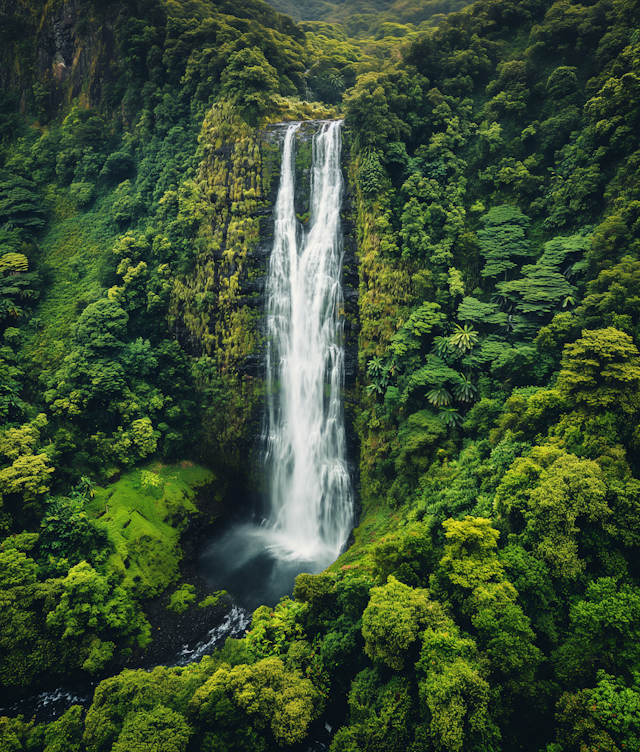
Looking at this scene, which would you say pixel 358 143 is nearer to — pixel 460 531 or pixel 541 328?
pixel 541 328

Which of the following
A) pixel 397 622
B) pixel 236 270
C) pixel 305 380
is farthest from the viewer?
pixel 236 270

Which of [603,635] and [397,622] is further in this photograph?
[397,622]

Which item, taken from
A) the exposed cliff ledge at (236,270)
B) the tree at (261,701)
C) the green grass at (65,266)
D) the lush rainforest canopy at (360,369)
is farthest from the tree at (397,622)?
the green grass at (65,266)

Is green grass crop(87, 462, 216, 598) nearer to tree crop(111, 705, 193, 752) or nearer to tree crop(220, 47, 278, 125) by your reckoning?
tree crop(111, 705, 193, 752)

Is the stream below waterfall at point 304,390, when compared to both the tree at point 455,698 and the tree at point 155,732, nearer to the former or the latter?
the tree at point 155,732

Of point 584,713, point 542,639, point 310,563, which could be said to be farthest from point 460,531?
point 310,563

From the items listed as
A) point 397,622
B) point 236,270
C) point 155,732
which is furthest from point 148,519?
point 397,622

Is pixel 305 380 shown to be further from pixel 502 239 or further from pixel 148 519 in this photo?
pixel 502 239
